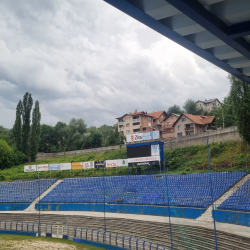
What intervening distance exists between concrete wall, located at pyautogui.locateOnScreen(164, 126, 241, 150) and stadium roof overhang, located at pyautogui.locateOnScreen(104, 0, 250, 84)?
33428mm

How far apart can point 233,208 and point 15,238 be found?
18927 millimetres

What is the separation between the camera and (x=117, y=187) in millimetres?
33656

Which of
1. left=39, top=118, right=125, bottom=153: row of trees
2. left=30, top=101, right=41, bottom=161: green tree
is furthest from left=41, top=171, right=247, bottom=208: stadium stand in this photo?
left=39, top=118, right=125, bottom=153: row of trees

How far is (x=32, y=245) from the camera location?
20.9 metres

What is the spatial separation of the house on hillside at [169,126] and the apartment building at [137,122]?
503cm

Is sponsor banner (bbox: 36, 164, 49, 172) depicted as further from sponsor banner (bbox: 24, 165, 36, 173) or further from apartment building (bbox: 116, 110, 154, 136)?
apartment building (bbox: 116, 110, 154, 136)

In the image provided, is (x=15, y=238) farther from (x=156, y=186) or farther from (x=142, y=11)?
(x=142, y=11)

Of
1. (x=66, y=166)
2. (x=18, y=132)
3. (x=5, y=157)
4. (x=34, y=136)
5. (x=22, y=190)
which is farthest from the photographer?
(x=34, y=136)

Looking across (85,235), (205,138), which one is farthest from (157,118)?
(85,235)

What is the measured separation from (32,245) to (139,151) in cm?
1782

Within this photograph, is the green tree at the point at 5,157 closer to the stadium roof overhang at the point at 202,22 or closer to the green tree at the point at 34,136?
the green tree at the point at 34,136

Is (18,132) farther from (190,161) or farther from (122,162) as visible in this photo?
(190,161)

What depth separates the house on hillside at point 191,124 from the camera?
60.5 meters

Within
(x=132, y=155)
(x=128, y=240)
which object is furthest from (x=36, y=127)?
(x=128, y=240)
